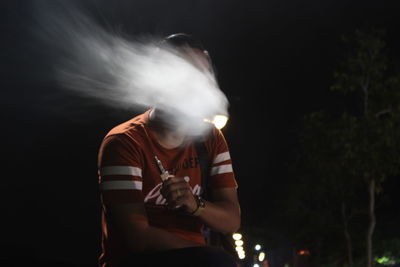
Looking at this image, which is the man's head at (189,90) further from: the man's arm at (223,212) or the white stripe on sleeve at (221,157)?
the man's arm at (223,212)

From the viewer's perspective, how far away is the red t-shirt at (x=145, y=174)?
1867mm

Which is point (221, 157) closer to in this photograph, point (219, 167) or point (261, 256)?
point (219, 167)

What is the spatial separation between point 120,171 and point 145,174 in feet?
0.55

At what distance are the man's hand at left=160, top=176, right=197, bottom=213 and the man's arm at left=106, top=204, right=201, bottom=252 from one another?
0.14m

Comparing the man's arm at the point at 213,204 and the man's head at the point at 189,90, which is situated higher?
the man's head at the point at 189,90

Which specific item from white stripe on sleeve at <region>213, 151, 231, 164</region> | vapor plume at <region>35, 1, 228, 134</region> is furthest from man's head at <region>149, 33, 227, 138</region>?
white stripe on sleeve at <region>213, 151, 231, 164</region>

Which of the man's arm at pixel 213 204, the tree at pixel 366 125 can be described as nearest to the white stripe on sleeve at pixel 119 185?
the man's arm at pixel 213 204

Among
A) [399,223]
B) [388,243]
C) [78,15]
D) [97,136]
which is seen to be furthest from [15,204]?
[399,223]

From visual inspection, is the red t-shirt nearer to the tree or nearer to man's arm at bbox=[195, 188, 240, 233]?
man's arm at bbox=[195, 188, 240, 233]

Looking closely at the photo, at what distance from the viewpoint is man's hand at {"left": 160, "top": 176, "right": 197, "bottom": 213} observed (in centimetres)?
174

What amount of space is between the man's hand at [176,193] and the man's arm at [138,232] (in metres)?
0.14

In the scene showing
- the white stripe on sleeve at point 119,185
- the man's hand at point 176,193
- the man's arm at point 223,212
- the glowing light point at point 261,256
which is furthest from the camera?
the glowing light point at point 261,256

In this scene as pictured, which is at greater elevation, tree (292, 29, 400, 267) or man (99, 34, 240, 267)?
tree (292, 29, 400, 267)

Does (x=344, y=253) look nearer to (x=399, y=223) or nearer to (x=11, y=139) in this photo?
(x=399, y=223)
